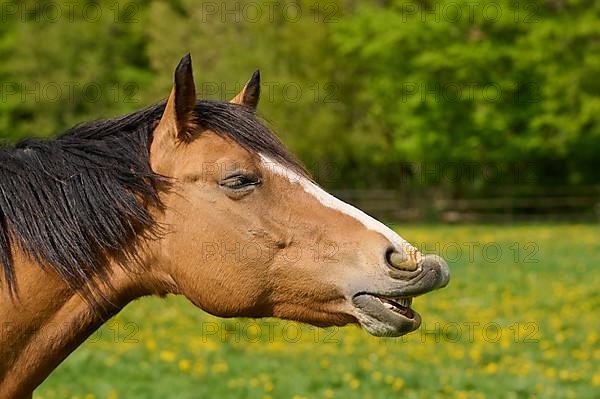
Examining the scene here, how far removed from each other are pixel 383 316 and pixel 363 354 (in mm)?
5362

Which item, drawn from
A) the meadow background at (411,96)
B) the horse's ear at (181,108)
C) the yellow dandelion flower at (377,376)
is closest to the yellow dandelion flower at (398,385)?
the yellow dandelion flower at (377,376)

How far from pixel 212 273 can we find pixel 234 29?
31693 mm

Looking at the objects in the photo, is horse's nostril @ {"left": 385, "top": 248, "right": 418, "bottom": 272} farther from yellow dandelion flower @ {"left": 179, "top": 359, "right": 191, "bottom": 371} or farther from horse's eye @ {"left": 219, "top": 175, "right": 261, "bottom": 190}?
yellow dandelion flower @ {"left": 179, "top": 359, "right": 191, "bottom": 371}

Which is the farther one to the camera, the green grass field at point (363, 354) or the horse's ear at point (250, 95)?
the green grass field at point (363, 354)

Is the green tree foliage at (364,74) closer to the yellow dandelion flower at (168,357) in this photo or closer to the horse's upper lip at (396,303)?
the yellow dandelion flower at (168,357)

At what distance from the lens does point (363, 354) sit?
7.77 meters

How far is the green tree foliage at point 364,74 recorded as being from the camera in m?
27.6

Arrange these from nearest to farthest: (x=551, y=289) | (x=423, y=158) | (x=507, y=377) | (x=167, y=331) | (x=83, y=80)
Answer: (x=507, y=377), (x=167, y=331), (x=551, y=289), (x=423, y=158), (x=83, y=80)

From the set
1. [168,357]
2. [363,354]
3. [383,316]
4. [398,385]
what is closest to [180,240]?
[383,316]

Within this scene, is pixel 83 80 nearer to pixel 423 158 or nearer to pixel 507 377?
pixel 423 158

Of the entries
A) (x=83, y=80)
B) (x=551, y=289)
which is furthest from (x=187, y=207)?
(x=83, y=80)

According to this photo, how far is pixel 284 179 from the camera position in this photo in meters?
2.67

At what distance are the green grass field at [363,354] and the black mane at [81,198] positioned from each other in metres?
3.74

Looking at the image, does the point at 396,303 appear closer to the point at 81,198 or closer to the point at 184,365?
the point at 81,198
